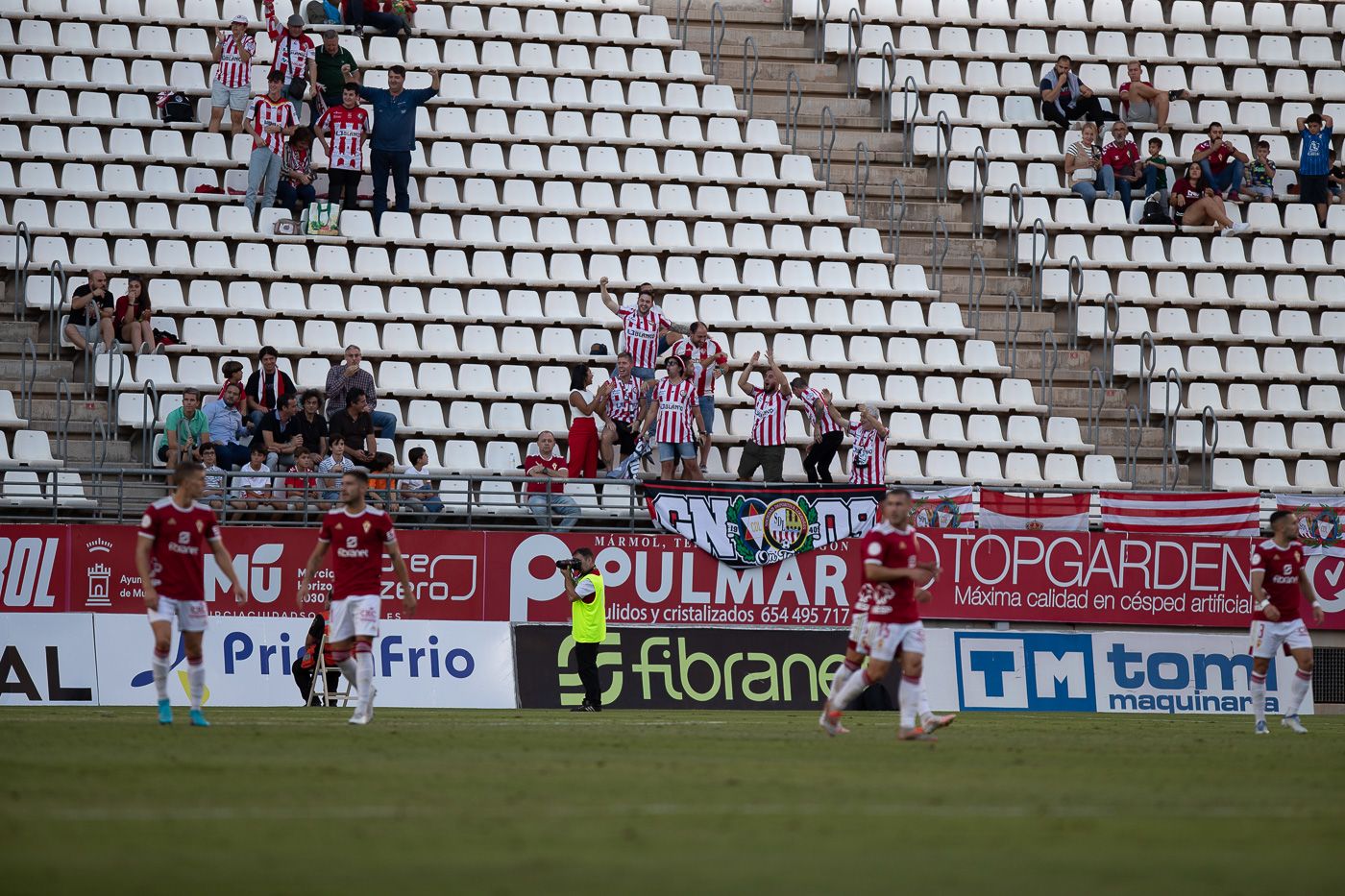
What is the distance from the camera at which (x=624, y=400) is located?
25.8 m

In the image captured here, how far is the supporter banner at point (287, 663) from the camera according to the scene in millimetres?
22469

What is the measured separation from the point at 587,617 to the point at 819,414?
5.54 metres

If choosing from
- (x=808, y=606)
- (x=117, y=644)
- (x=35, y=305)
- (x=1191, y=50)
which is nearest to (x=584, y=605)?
(x=808, y=606)

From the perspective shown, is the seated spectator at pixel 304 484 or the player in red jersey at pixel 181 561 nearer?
the player in red jersey at pixel 181 561

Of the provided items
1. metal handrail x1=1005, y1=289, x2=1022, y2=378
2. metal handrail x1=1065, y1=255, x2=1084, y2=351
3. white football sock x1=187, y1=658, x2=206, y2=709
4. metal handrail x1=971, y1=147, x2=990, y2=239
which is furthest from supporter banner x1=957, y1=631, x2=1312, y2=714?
white football sock x1=187, y1=658, x2=206, y2=709

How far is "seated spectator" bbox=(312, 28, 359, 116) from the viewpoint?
96.2 feet

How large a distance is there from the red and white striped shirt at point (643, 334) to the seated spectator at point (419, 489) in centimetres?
369

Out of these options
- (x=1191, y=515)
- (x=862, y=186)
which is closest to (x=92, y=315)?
(x=862, y=186)

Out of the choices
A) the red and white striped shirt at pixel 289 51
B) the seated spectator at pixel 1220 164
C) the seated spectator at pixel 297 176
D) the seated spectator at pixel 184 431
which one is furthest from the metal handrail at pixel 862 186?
the seated spectator at pixel 184 431

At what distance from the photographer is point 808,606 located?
24.7 metres

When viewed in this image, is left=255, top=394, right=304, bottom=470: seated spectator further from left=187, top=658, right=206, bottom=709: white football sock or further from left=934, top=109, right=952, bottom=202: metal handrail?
left=934, top=109, right=952, bottom=202: metal handrail

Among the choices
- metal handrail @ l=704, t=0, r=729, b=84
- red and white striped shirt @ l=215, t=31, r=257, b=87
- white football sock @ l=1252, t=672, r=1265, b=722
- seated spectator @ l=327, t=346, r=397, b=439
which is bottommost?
white football sock @ l=1252, t=672, r=1265, b=722

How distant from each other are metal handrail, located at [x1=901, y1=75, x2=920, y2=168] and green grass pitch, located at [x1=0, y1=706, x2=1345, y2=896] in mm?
17809

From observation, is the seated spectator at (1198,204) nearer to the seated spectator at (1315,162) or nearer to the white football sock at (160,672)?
the seated spectator at (1315,162)
